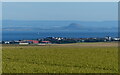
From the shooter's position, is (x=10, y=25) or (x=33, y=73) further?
(x=10, y=25)

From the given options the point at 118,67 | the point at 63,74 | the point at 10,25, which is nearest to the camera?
the point at 63,74

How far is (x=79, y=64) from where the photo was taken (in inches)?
783

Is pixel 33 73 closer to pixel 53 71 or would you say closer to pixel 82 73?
pixel 53 71

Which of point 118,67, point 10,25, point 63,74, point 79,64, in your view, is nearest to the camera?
point 63,74

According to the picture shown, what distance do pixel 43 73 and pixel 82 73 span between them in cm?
187

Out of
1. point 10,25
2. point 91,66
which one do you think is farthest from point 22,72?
point 10,25

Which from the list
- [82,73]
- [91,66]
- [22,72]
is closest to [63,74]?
[82,73]

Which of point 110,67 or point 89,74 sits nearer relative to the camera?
point 89,74

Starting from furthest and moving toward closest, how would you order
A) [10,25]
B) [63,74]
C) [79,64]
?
[10,25] < [79,64] < [63,74]

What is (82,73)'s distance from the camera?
50.9 feet

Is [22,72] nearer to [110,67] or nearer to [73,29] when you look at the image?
[110,67]

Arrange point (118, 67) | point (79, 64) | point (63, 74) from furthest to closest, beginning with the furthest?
point (79, 64)
point (118, 67)
point (63, 74)

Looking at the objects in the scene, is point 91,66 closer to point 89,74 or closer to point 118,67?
point 118,67

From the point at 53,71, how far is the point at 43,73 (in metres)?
0.72
